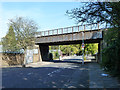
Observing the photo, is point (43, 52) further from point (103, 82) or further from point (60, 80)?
point (103, 82)

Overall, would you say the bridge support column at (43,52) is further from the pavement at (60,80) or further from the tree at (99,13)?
the tree at (99,13)

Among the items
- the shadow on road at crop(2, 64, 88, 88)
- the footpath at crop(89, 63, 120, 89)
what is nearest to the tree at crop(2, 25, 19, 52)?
the shadow on road at crop(2, 64, 88, 88)

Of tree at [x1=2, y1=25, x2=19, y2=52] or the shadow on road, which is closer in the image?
the shadow on road

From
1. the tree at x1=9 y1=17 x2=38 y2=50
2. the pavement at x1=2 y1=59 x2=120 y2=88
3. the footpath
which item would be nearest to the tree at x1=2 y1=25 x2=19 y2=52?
the tree at x1=9 y1=17 x2=38 y2=50

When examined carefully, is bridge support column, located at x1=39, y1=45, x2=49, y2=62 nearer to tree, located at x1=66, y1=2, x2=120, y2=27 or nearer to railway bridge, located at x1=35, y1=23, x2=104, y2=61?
railway bridge, located at x1=35, y1=23, x2=104, y2=61

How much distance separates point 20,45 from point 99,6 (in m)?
15.4

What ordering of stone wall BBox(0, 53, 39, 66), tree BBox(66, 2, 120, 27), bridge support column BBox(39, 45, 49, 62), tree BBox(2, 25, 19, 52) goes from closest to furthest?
tree BBox(66, 2, 120, 27) → tree BBox(2, 25, 19, 52) → stone wall BBox(0, 53, 39, 66) → bridge support column BBox(39, 45, 49, 62)

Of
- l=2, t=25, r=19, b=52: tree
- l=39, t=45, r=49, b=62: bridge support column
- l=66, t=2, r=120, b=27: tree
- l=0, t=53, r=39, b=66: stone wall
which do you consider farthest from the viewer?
l=39, t=45, r=49, b=62: bridge support column

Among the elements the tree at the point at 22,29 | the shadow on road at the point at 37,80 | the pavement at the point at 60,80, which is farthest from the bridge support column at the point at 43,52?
the shadow on road at the point at 37,80

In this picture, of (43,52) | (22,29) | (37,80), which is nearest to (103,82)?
(37,80)

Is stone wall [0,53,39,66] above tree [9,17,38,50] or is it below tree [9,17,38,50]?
below

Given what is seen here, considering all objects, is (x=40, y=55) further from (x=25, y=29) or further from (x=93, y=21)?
(x=93, y=21)

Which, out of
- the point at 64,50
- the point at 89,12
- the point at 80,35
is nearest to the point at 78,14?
the point at 89,12

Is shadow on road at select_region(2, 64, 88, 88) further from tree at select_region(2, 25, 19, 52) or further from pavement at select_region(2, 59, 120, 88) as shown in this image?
tree at select_region(2, 25, 19, 52)
